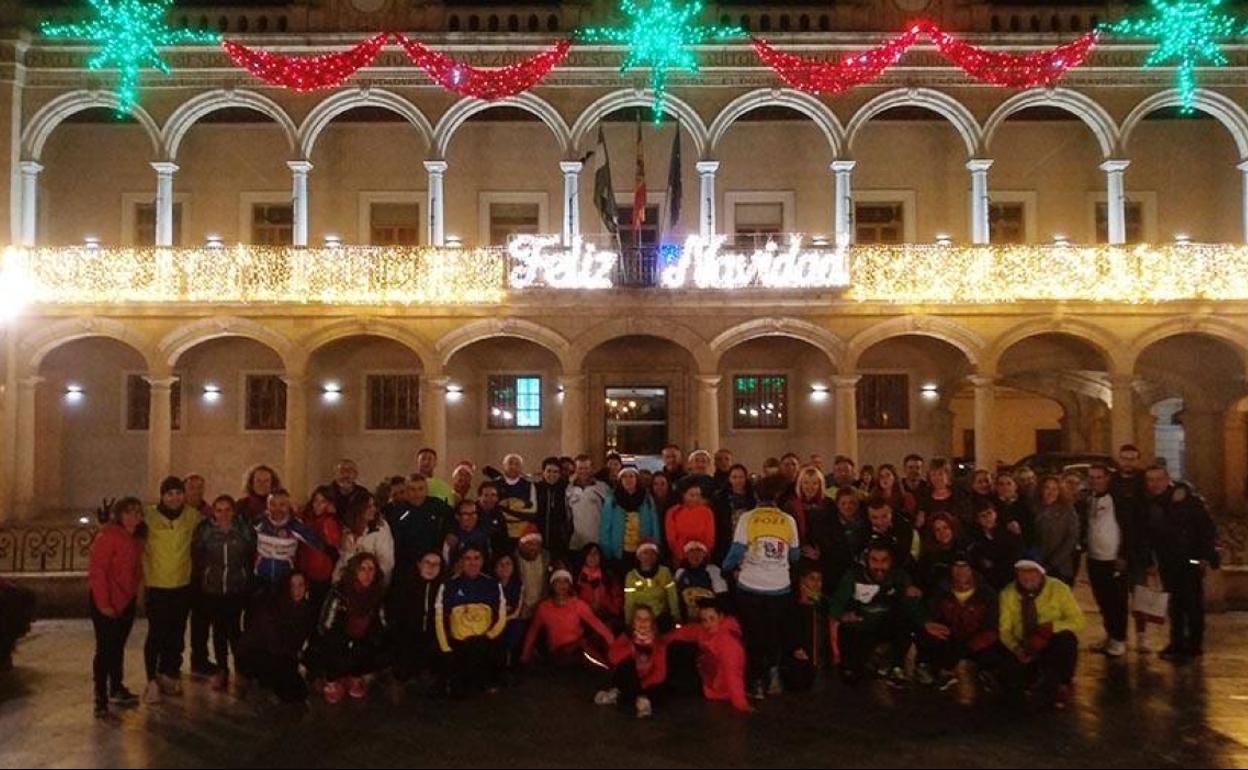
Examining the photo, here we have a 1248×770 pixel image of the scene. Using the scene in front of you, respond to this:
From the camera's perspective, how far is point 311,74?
18922mm

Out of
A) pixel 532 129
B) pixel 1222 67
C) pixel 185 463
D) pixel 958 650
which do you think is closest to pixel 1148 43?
pixel 1222 67

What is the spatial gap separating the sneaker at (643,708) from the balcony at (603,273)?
11912 millimetres

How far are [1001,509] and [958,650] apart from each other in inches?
65.5

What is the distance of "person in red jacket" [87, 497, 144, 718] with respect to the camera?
8094mm

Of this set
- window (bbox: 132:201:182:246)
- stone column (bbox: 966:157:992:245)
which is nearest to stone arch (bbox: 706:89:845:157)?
stone column (bbox: 966:157:992:245)

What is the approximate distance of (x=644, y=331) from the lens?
1952cm

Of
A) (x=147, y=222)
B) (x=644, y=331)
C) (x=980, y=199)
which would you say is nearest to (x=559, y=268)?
(x=644, y=331)

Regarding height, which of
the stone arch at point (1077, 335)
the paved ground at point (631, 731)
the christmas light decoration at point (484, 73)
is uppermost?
the christmas light decoration at point (484, 73)

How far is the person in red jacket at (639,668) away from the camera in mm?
8258

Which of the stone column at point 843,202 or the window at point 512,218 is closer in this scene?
the stone column at point 843,202

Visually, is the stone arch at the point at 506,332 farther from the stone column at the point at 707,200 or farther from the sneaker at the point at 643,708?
the sneaker at the point at 643,708

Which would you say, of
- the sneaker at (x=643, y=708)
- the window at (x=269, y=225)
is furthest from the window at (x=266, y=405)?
the sneaker at (x=643, y=708)

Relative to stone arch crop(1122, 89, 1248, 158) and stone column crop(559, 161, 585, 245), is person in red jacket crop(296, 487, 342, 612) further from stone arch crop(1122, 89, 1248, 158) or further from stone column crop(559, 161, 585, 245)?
stone arch crop(1122, 89, 1248, 158)

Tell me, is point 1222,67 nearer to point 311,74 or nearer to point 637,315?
point 637,315
